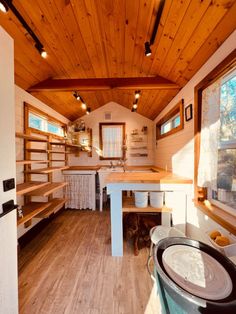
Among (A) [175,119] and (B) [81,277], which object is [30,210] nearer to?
(B) [81,277]

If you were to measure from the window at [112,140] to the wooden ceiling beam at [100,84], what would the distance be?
202cm

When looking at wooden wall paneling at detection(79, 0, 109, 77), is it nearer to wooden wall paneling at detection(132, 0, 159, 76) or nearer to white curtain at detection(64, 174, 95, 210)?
wooden wall paneling at detection(132, 0, 159, 76)

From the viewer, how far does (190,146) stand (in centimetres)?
214

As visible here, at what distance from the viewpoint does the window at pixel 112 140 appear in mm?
4676

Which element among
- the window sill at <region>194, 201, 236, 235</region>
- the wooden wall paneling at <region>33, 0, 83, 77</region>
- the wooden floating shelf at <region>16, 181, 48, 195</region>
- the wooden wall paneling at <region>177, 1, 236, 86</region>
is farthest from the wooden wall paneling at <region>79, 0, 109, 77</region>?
the window sill at <region>194, 201, 236, 235</region>

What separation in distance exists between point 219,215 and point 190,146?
917 millimetres

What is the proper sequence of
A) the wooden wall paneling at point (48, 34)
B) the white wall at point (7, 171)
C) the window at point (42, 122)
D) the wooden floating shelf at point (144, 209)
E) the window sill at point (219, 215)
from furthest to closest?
the window at point (42, 122)
the wooden floating shelf at point (144, 209)
the wooden wall paneling at point (48, 34)
the window sill at point (219, 215)
the white wall at point (7, 171)

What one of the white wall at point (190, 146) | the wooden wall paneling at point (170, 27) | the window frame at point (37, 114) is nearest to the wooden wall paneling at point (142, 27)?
the wooden wall paneling at point (170, 27)

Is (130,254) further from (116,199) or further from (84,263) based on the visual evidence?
(116,199)

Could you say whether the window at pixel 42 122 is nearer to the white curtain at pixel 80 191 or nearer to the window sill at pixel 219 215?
the white curtain at pixel 80 191

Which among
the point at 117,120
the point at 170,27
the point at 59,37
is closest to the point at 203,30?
the point at 170,27

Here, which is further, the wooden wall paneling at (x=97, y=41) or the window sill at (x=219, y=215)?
the wooden wall paneling at (x=97, y=41)

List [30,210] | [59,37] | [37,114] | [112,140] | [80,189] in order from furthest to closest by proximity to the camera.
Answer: [112,140] → [80,189] → [37,114] → [30,210] → [59,37]

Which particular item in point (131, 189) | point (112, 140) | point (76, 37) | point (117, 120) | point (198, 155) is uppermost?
point (76, 37)
